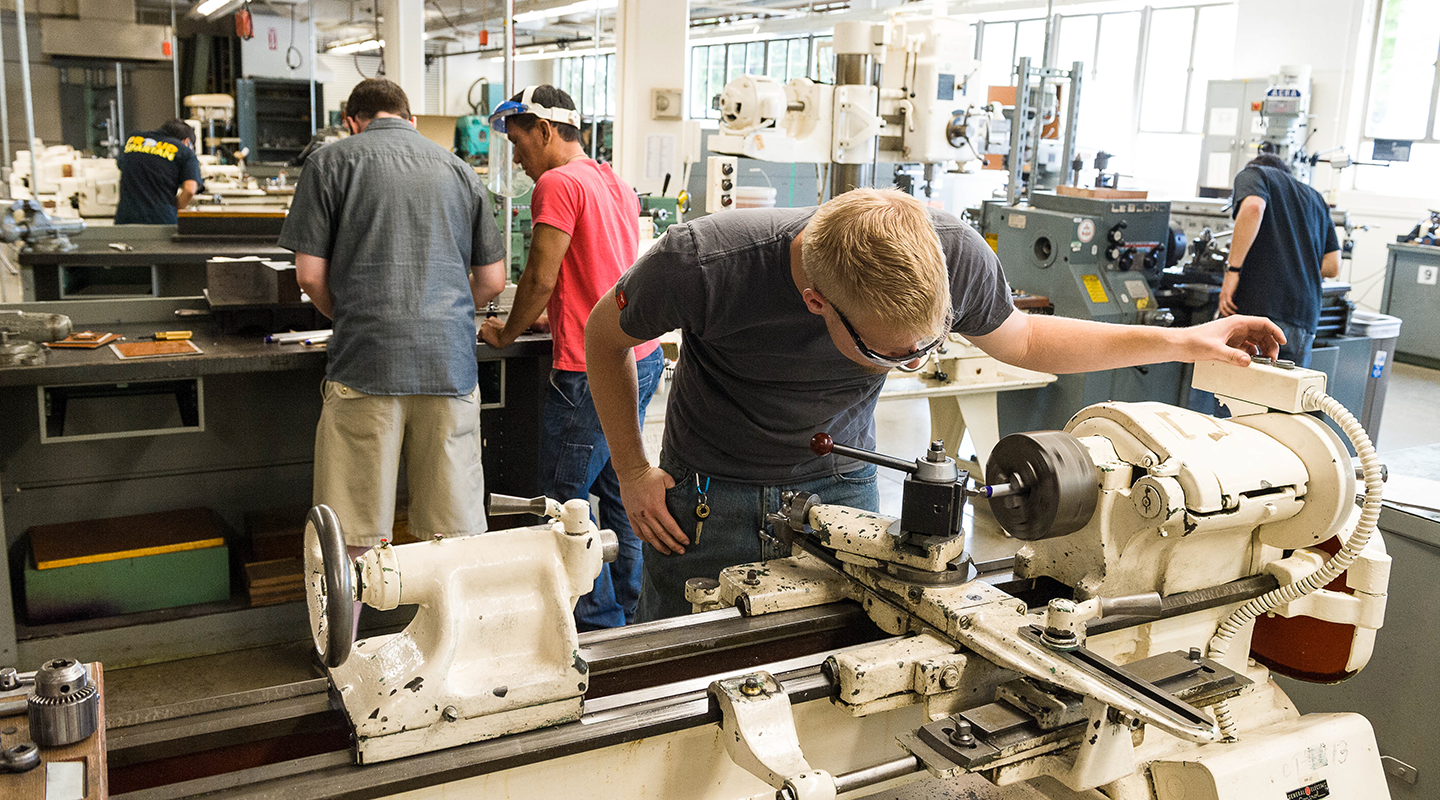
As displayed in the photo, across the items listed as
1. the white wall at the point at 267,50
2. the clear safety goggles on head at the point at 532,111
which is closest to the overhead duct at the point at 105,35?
the white wall at the point at 267,50

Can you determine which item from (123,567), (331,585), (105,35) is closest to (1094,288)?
(123,567)

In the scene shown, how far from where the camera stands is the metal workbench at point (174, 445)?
2.26 meters

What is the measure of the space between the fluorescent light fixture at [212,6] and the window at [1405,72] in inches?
290

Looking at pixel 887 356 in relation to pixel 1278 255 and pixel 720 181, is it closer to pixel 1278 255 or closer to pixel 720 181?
pixel 720 181

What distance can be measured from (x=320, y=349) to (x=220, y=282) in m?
0.30

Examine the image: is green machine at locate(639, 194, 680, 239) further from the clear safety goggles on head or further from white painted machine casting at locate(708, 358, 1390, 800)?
white painted machine casting at locate(708, 358, 1390, 800)

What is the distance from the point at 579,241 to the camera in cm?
233

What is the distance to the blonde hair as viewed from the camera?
1028 millimetres

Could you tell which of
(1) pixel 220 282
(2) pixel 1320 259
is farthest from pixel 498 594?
(2) pixel 1320 259

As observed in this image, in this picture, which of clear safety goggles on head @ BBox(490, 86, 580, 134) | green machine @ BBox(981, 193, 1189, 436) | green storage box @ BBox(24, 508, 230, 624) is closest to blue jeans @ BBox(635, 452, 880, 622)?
clear safety goggles on head @ BBox(490, 86, 580, 134)

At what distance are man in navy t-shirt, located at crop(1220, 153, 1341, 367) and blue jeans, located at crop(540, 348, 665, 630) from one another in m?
2.25

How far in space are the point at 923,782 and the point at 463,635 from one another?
0.61 meters

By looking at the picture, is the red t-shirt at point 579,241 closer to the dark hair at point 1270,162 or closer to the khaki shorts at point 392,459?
the khaki shorts at point 392,459

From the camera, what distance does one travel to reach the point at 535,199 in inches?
90.4
